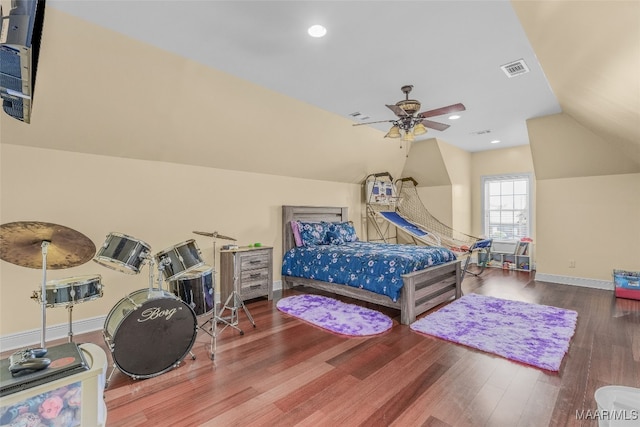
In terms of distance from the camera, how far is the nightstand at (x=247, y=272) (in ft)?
12.6

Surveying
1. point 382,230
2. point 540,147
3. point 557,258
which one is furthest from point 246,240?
point 557,258

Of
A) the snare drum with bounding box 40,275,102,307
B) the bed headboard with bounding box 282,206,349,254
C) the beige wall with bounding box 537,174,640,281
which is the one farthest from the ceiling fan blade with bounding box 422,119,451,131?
the snare drum with bounding box 40,275,102,307

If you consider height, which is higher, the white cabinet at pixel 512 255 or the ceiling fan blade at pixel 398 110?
the ceiling fan blade at pixel 398 110

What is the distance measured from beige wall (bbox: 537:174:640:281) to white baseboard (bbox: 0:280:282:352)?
21.3ft

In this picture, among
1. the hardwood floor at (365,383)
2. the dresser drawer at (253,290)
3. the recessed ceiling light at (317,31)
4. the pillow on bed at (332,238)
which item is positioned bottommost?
the hardwood floor at (365,383)

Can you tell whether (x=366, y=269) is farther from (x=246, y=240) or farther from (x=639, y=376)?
(x=639, y=376)

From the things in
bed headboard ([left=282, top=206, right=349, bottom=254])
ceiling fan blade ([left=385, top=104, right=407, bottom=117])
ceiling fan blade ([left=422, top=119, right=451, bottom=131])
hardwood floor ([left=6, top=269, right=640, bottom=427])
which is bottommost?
hardwood floor ([left=6, top=269, right=640, bottom=427])

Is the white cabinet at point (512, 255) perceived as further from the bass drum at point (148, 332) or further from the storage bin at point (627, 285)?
the bass drum at point (148, 332)

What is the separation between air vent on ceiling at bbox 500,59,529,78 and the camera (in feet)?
9.53

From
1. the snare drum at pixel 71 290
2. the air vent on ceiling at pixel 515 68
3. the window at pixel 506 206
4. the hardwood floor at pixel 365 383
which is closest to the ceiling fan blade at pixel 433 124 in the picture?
the air vent on ceiling at pixel 515 68

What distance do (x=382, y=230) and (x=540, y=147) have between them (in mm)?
3143

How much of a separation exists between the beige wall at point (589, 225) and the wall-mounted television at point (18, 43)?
6448mm

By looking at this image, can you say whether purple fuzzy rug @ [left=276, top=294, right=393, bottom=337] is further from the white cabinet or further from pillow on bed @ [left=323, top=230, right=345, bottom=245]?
the white cabinet

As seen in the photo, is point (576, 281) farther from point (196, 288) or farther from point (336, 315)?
point (196, 288)
